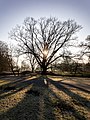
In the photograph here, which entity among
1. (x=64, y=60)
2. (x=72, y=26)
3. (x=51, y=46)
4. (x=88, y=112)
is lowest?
(x=88, y=112)

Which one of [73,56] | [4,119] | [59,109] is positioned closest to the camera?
[4,119]

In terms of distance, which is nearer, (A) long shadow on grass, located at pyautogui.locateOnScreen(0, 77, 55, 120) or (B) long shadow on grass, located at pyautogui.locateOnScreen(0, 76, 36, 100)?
(A) long shadow on grass, located at pyautogui.locateOnScreen(0, 77, 55, 120)

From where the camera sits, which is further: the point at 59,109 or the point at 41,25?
the point at 41,25

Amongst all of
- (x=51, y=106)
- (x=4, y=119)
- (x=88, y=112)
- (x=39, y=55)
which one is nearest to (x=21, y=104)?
(x=51, y=106)

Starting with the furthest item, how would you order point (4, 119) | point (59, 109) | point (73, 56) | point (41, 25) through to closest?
1. point (41, 25)
2. point (73, 56)
3. point (59, 109)
4. point (4, 119)

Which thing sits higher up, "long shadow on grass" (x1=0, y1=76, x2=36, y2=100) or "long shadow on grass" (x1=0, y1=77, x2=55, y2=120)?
"long shadow on grass" (x1=0, y1=76, x2=36, y2=100)

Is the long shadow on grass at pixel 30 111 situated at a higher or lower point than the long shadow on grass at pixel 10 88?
lower

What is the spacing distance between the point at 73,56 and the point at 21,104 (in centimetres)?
2933

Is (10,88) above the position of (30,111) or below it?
above

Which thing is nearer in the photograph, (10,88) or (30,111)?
(30,111)

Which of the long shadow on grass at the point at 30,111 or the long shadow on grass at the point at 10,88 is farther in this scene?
the long shadow on grass at the point at 10,88

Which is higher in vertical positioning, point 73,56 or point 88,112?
point 73,56

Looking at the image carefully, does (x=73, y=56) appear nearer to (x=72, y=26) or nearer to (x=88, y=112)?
(x=72, y=26)

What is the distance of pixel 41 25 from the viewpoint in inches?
1560
